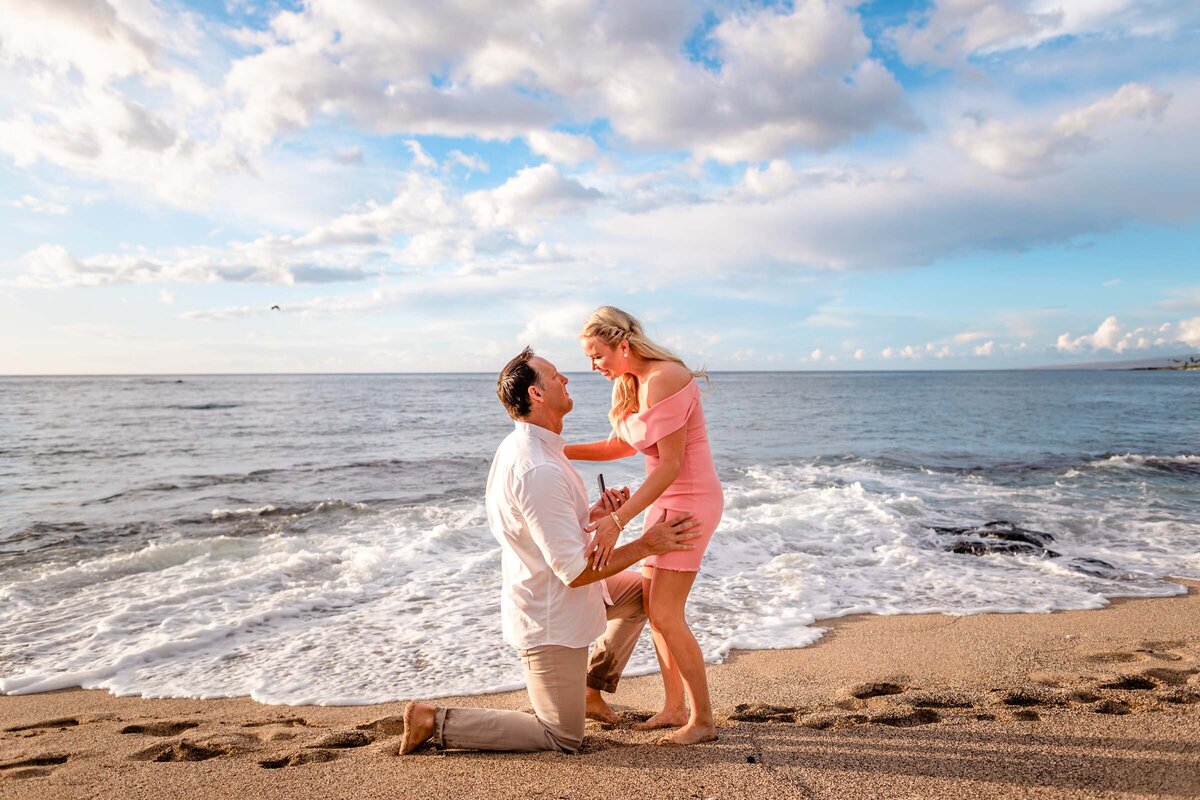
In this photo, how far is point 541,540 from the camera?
12.0 feet

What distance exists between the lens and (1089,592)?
771 cm

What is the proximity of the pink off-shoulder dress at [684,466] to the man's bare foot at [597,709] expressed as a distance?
930 millimetres

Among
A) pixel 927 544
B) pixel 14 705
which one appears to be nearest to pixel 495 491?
pixel 14 705

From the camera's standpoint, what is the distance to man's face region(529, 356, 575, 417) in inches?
153

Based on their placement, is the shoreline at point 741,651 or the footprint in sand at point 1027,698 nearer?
the footprint in sand at point 1027,698

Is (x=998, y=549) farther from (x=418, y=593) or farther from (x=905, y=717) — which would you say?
(x=418, y=593)

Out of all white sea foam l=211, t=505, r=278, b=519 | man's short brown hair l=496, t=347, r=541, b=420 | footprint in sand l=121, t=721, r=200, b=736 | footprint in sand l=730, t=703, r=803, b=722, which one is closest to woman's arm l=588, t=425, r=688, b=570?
man's short brown hair l=496, t=347, r=541, b=420

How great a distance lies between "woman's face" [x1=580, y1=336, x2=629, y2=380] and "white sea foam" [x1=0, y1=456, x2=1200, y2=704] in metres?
2.80

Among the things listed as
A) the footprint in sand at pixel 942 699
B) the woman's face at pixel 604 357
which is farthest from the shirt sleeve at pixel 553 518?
the footprint in sand at pixel 942 699

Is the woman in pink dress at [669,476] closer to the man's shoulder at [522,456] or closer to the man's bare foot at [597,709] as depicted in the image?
the man's bare foot at [597,709]

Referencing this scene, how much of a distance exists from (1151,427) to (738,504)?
82.0 ft

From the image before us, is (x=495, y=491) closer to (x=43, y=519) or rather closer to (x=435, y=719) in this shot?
(x=435, y=719)

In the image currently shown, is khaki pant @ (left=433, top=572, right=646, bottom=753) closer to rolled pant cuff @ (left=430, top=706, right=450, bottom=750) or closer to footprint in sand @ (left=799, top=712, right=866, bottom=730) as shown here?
rolled pant cuff @ (left=430, top=706, right=450, bottom=750)

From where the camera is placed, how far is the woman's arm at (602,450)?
4562mm
